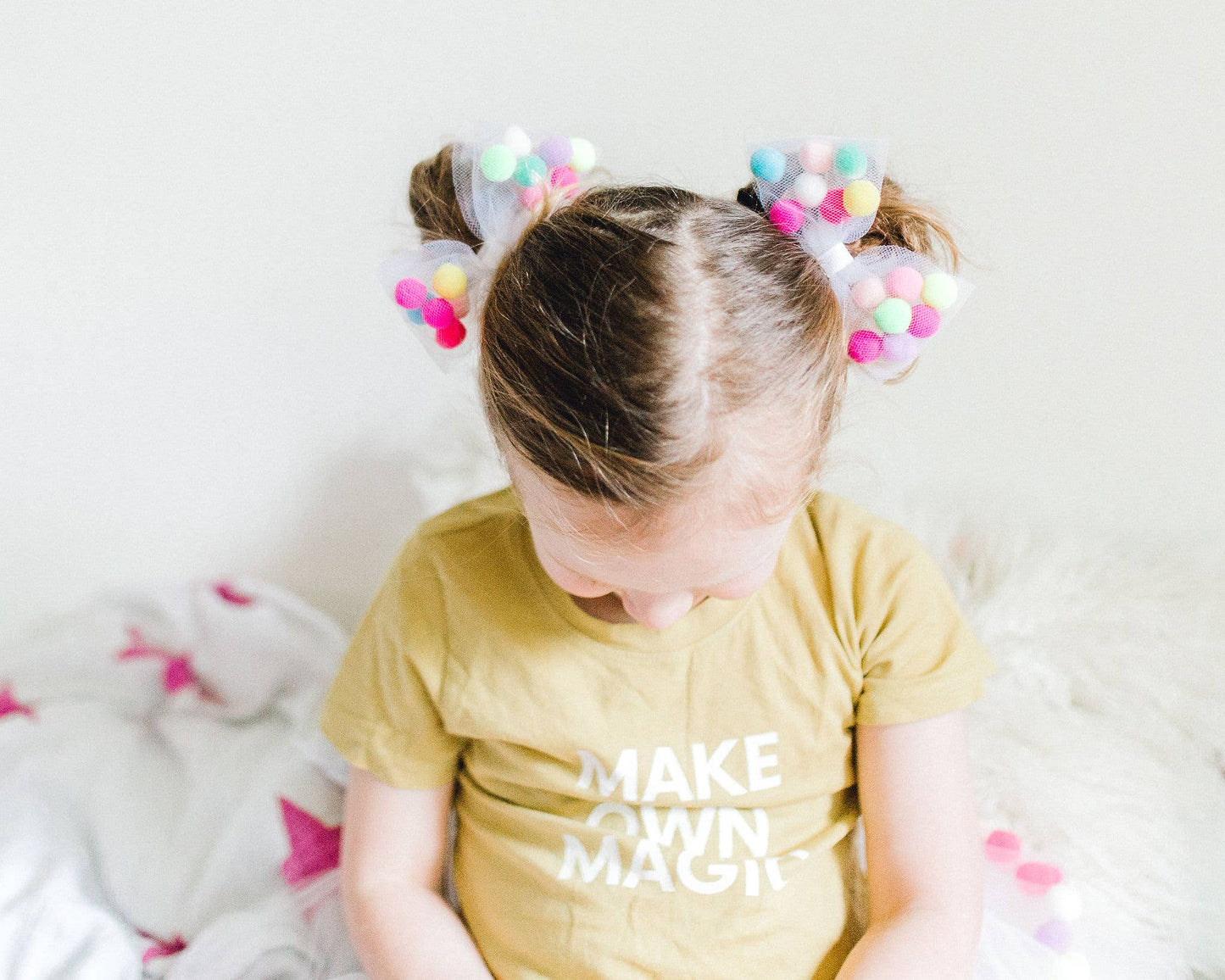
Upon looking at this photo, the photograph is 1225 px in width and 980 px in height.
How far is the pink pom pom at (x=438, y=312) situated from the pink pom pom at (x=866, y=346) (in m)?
0.23

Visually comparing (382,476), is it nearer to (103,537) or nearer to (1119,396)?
(103,537)

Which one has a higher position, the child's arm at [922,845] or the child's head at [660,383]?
the child's head at [660,383]

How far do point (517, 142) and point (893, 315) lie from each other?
0.76 feet

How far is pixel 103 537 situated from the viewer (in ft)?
3.67

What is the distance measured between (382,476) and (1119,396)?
2.21ft

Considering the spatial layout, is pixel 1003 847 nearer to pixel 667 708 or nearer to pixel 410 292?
pixel 667 708

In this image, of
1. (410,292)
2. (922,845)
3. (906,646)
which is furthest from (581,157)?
(922,845)

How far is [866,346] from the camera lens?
63 centimetres

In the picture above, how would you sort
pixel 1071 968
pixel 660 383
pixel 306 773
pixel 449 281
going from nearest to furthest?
pixel 660 383 < pixel 449 281 < pixel 1071 968 < pixel 306 773

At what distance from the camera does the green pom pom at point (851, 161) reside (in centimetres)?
60

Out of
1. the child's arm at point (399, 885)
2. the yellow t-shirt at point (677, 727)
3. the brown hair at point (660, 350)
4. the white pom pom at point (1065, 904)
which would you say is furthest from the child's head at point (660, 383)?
the white pom pom at point (1065, 904)

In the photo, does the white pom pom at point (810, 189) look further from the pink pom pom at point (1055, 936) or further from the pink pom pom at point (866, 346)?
the pink pom pom at point (1055, 936)

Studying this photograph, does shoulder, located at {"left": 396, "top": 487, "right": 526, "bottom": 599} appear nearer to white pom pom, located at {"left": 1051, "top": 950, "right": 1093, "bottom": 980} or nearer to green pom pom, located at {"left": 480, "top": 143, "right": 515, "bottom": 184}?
green pom pom, located at {"left": 480, "top": 143, "right": 515, "bottom": 184}

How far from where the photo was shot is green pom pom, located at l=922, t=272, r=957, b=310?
0.62m
